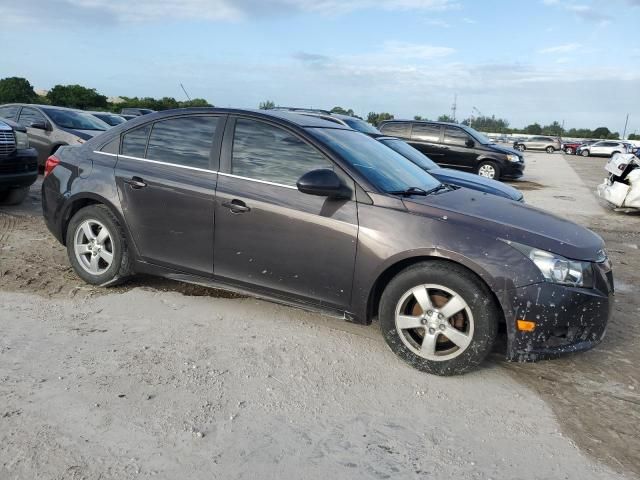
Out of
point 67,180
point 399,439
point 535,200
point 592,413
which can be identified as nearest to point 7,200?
point 67,180

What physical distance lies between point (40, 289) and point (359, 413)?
3190 millimetres

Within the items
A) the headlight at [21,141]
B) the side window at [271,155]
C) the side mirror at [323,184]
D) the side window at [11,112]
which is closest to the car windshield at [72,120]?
the side window at [11,112]

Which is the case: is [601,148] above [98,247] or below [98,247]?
above

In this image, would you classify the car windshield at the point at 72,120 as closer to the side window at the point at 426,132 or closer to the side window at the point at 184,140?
the side window at the point at 184,140

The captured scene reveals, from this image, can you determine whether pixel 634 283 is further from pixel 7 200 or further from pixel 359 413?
pixel 7 200

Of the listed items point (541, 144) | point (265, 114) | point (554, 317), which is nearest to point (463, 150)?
point (265, 114)

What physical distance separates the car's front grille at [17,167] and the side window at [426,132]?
11.1 meters

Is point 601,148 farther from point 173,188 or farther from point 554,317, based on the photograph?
point 173,188

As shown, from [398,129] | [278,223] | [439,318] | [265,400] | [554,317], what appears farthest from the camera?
[398,129]

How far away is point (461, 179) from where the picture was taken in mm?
7734

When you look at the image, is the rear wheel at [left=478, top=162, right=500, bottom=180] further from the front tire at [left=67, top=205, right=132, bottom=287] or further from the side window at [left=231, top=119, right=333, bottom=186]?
the front tire at [left=67, top=205, right=132, bottom=287]

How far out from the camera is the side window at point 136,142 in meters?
4.59

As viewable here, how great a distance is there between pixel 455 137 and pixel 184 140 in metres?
12.7

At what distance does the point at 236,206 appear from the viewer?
4.02 meters
